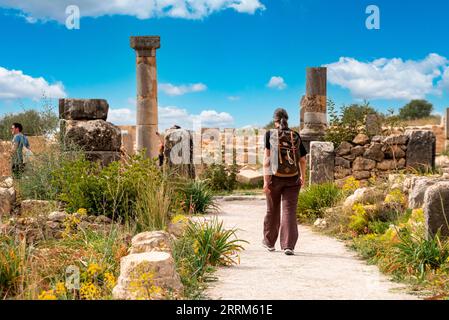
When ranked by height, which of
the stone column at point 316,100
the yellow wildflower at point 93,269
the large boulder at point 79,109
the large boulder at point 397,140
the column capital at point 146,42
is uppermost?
the column capital at point 146,42

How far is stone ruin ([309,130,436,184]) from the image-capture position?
1407 centimetres

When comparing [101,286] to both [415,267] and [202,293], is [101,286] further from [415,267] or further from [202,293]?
[415,267]

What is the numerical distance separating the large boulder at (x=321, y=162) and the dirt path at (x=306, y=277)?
15.9ft

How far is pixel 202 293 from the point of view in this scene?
5.64 m

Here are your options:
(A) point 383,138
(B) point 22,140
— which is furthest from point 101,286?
(A) point 383,138

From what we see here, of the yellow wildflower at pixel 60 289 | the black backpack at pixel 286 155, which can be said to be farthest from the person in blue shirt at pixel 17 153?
the yellow wildflower at pixel 60 289

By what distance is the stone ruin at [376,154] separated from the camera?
14.1 meters

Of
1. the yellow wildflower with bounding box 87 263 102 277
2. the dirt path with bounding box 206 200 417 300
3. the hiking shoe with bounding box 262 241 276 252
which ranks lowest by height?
the dirt path with bounding box 206 200 417 300

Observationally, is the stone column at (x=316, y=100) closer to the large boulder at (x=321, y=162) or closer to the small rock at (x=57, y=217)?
the large boulder at (x=321, y=162)

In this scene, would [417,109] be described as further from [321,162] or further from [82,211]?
[82,211]

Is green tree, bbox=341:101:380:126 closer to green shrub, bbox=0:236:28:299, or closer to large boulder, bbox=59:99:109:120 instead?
large boulder, bbox=59:99:109:120

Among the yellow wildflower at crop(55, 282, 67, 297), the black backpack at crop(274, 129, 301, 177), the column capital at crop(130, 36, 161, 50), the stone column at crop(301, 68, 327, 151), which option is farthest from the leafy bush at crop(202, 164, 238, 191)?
the yellow wildflower at crop(55, 282, 67, 297)

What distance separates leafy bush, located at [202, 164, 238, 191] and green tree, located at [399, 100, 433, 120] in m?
31.1
